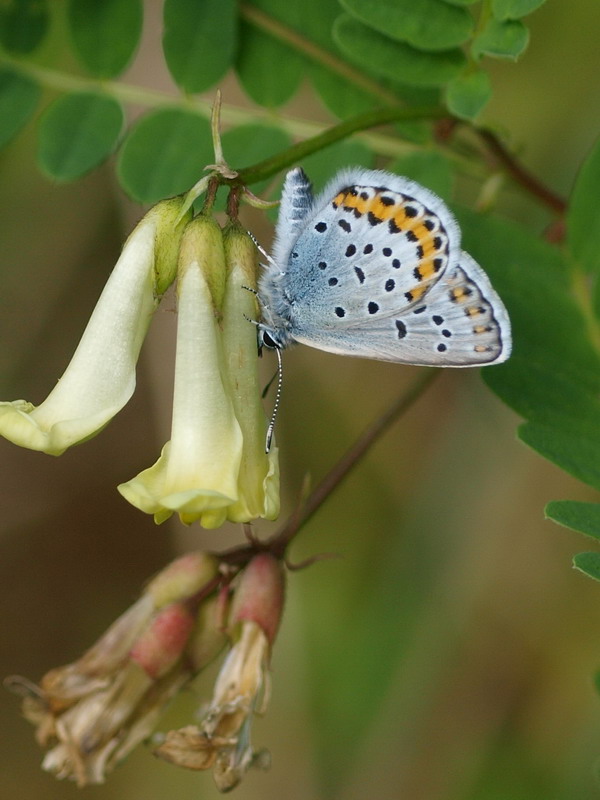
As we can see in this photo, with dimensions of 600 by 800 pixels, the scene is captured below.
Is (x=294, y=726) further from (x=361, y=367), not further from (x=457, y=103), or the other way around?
(x=457, y=103)

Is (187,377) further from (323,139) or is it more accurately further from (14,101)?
(14,101)

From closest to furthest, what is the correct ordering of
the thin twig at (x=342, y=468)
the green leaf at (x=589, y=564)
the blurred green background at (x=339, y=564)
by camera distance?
the green leaf at (x=589, y=564), the thin twig at (x=342, y=468), the blurred green background at (x=339, y=564)

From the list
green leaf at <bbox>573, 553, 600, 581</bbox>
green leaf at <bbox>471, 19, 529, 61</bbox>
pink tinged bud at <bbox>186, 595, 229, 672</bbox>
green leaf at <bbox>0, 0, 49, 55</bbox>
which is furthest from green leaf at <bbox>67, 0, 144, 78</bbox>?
green leaf at <bbox>573, 553, 600, 581</bbox>

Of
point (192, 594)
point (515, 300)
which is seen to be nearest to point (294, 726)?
point (192, 594)

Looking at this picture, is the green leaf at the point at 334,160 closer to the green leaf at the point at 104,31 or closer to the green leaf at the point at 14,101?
the green leaf at the point at 104,31

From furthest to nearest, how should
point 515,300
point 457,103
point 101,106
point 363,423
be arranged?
1. point 363,423
2. point 101,106
3. point 515,300
4. point 457,103

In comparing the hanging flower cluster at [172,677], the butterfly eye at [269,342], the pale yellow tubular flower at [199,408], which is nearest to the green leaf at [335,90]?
the butterfly eye at [269,342]

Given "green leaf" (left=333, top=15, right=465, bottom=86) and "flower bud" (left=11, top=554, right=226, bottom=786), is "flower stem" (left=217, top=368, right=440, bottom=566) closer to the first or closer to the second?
"flower bud" (left=11, top=554, right=226, bottom=786)
